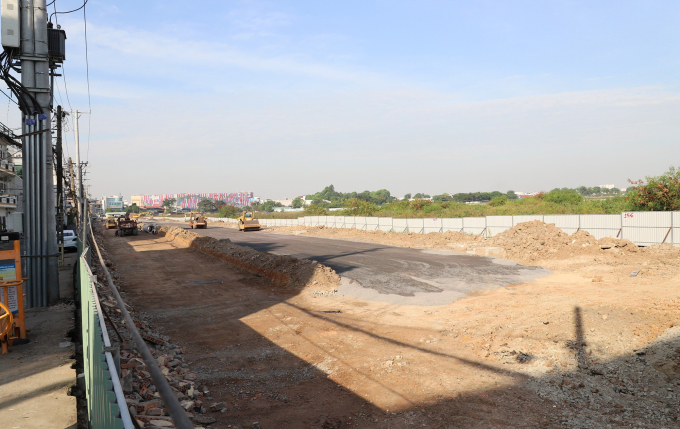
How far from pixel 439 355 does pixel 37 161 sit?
12587mm

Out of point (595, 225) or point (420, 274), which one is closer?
point (420, 274)

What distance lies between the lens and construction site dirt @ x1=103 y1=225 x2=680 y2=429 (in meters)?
6.66

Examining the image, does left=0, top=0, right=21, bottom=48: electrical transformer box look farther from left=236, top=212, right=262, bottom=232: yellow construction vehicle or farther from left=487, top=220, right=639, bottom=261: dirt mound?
left=236, top=212, right=262, bottom=232: yellow construction vehicle

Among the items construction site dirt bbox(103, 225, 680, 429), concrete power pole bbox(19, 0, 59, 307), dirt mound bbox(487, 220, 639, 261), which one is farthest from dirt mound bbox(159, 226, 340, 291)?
dirt mound bbox(487, 220, 639, 261)

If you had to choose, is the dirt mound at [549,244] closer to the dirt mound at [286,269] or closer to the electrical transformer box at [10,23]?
the dirt mound at [286,269]

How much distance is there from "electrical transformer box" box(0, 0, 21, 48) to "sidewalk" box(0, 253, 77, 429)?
25.9 ft

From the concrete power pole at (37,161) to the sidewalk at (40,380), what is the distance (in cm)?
217

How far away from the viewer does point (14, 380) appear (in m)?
6.77

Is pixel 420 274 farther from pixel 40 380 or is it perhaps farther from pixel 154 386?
pixel 40 380

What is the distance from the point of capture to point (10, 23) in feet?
38.8

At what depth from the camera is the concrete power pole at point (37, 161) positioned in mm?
12086

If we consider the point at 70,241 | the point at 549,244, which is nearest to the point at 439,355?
the point at 549,244

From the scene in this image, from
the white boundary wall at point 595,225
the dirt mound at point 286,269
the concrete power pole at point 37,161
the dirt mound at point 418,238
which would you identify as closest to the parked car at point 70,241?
the dirt mound at point 286,269

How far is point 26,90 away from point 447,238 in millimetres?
30577
